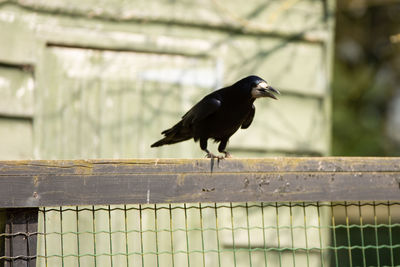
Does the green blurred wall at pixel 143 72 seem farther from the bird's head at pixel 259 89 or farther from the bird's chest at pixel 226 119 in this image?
the bird's head at pixel 259 89

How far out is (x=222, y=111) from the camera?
4.54 meters

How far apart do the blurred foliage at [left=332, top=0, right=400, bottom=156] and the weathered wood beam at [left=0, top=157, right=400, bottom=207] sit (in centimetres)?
1079

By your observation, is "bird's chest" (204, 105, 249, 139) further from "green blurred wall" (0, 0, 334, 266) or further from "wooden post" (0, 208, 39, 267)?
"wooden post" (0, 208, 39, 267)

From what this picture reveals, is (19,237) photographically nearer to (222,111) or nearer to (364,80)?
(222,111)

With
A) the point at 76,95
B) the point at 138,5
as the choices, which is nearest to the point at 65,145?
the point at 76,95

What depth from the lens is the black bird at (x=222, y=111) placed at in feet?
14.4

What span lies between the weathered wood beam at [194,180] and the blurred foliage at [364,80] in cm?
1079

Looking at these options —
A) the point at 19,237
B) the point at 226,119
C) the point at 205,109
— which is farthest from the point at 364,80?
the point at 19,237

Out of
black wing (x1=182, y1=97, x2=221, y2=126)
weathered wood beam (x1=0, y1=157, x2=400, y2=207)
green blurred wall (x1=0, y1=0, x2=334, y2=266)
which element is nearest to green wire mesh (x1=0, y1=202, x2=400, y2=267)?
green blurred wall (x1=0, y1=0, x2=334, y2=266)

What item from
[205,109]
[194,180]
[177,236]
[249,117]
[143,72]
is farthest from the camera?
[143,72]

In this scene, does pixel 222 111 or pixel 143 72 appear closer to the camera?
pixel 222 111

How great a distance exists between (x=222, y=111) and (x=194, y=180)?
1749 millimetres

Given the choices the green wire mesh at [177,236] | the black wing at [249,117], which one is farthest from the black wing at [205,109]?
the green wire mesh at [177,236]

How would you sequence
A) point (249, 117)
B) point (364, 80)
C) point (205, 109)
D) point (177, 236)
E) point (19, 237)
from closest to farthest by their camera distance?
point (19, 237)
point (205, 109)
point (249, 117)
point (177, 236)
point (364, 80)
